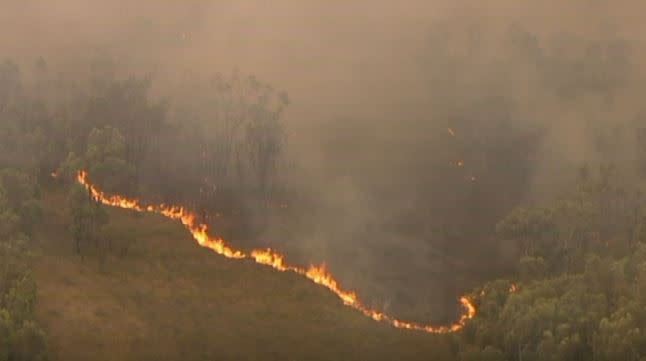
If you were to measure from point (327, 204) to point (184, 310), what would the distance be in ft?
123

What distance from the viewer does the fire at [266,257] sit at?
117 metres

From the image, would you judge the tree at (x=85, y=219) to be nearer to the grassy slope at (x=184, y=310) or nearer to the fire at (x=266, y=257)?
the grassy slope at (x=184, y=310)

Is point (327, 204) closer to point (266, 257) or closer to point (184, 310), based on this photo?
point (266, 257)

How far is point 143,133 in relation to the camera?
14938 cm

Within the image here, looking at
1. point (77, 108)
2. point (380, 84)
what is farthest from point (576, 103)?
point (77, 108)

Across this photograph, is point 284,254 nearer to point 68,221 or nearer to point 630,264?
point 68,221

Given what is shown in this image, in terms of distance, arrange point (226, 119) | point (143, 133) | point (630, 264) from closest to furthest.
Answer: point (630, 264), point (143, 133), point (226, 119)

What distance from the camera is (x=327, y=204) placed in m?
139

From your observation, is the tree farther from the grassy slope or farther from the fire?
the fire

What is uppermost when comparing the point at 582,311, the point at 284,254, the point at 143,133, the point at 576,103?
the point at 576,103

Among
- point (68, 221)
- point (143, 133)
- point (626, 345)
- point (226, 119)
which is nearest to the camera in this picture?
point (626, 345)

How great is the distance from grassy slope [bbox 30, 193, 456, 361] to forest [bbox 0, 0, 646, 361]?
0.97 ft

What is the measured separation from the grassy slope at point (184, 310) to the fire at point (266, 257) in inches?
86.6

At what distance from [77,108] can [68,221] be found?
35.5m
